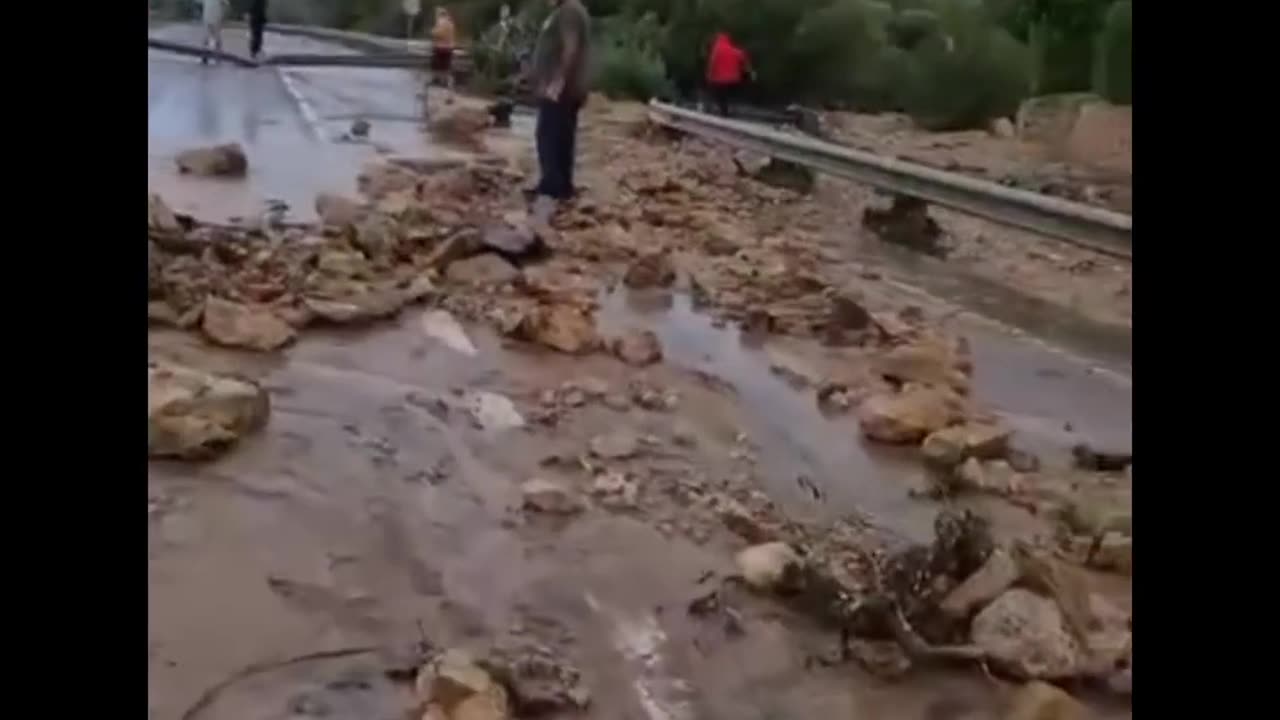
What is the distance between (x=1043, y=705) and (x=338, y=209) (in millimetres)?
657

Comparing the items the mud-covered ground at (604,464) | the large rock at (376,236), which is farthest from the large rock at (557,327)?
the large rock at (376,236)

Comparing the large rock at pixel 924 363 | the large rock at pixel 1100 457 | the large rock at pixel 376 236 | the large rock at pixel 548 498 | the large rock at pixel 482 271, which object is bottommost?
the large rock at pixel 548 498

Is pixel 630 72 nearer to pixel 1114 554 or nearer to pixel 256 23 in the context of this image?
pixel 256 23

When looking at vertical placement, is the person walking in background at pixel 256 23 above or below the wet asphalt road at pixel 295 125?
above

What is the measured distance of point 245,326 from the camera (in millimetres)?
1166

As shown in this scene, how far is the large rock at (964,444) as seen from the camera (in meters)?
1.06

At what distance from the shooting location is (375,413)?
109 cm

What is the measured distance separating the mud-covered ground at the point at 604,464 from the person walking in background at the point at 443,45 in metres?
0.06

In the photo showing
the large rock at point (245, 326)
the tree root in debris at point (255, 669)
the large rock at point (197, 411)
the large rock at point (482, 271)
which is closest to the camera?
the tree root in debris at point (255, 669)

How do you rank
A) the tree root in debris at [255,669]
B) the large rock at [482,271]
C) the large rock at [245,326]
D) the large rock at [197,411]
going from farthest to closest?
the large rock at [482,271]
the large rock at [245,326]
the large rock at [197,411]
the tree root in debris at [255,669]

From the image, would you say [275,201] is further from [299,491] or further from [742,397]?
[742,397]

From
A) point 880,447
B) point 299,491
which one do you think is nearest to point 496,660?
point 299,491

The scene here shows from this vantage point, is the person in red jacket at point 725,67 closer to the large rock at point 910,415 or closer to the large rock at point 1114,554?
the large rock at point 910,415

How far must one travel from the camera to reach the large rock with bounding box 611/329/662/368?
1.15 metres
